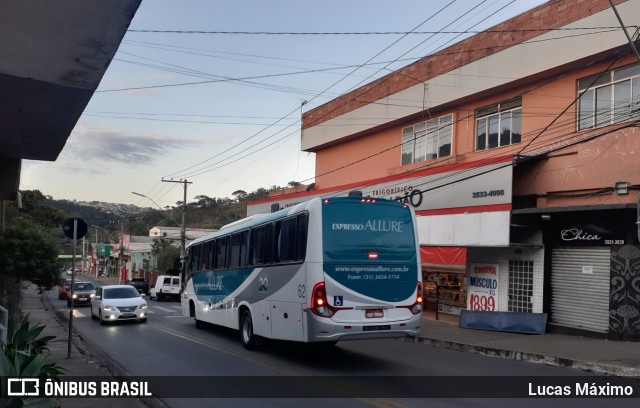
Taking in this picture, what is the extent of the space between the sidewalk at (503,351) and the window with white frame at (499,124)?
6.87 metres

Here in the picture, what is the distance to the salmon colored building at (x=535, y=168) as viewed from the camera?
15789mm

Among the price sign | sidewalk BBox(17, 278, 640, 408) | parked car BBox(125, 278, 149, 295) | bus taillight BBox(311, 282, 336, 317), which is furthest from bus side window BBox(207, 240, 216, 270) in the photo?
parked car BBox(125, 278, 149, 295)

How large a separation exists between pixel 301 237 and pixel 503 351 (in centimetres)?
595

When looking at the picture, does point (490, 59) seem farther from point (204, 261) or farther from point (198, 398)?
point (198, 398)

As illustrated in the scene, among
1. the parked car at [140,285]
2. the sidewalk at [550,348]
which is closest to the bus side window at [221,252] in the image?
the sidewalk at [550,348]

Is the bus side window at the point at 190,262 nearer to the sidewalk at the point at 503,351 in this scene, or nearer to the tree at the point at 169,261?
the sidewalk at the point at 503,351

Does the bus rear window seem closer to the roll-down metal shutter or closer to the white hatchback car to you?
the roll-down metal shutter

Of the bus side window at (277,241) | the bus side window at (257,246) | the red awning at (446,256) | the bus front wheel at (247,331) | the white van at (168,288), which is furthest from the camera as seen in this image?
the white van at (168,288)

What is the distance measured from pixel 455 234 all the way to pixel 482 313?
9.98 feet

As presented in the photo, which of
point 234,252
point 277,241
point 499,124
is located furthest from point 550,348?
point 499,124

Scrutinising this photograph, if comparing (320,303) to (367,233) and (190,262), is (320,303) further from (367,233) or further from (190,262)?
(190,262)

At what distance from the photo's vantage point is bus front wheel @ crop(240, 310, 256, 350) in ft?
46.6

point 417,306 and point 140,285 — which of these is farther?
point 140,285

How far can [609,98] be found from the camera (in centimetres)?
1666
